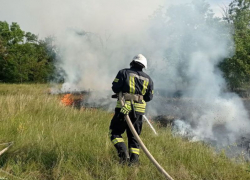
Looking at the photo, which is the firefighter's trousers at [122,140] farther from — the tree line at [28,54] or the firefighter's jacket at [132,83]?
the tree line at [28,54]

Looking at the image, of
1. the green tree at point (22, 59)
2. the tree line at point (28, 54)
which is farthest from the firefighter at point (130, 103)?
the green tree at point (22, 59)

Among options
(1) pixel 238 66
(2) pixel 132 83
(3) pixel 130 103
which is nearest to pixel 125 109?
(3) pixel 130 103

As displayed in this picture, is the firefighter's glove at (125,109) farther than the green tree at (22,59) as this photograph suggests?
No

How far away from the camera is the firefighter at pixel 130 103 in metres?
3.79

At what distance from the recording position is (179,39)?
11305 mm

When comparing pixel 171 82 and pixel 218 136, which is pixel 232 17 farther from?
pixel 218 136

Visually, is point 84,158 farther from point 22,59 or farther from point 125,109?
point 22,59

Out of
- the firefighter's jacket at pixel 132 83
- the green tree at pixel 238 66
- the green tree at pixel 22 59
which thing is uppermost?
the green tree at pixel 22 59

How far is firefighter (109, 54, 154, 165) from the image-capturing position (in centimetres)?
379

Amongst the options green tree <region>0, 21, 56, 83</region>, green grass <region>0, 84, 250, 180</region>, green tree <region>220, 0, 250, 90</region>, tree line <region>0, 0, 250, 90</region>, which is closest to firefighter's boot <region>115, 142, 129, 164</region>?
green grass <region>0, 84, 250, 180</region>

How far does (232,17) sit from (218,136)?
22483mm

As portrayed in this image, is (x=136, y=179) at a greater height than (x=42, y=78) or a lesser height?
lesser

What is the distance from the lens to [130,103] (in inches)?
152

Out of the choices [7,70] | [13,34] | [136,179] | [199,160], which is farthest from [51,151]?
[13,34]
